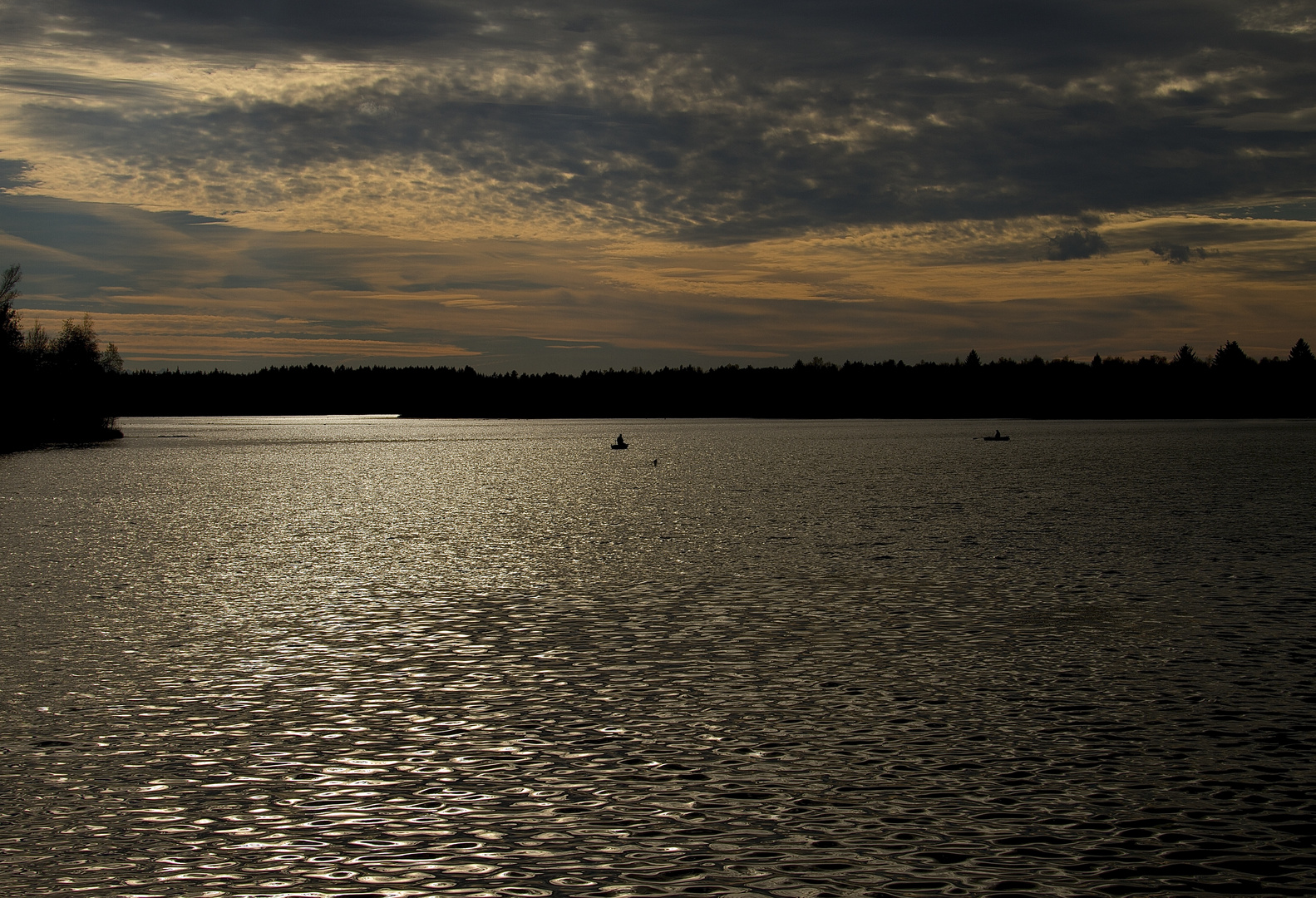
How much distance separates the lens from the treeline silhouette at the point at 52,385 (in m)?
119

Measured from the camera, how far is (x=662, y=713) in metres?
14.7

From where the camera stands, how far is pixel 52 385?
132125mm

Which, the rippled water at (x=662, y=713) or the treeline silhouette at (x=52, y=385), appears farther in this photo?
the treeline silhouette at (x=52, y=385)

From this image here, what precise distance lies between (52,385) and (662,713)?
137057mm

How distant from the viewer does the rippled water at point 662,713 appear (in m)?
9.65

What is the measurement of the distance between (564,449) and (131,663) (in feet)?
338

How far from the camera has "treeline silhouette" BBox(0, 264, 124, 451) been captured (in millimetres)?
119188

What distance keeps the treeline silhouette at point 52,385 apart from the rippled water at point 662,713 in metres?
94.3

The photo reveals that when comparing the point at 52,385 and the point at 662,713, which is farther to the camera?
the point at 52,385

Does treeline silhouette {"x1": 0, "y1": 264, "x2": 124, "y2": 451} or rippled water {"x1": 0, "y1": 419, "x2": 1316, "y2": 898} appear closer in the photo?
rippled water {"x1": 0, "y1": 419, "x2": 1316, "y2": 898}

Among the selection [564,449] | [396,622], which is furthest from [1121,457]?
[396,622]

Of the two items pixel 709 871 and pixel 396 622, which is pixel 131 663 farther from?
pixel 709 871

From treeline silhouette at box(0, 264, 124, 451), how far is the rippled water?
309 ft

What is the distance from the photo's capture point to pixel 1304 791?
37.6 feet
